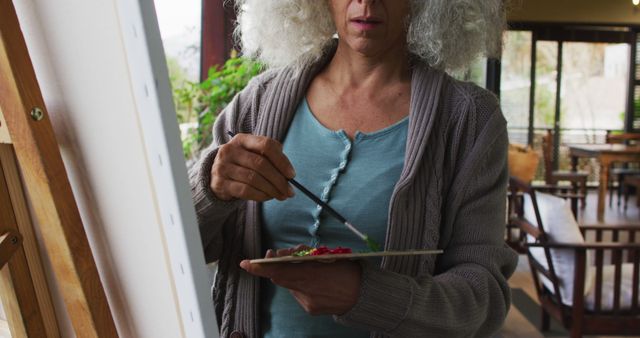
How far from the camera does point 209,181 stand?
0.89 metres

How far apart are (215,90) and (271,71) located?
1.58 metres

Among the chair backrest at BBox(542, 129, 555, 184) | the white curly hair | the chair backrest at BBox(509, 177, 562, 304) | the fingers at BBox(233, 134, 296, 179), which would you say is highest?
the white curly hair

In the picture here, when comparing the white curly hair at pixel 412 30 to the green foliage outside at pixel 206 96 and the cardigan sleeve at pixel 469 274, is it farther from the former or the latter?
the green foliage outside at pixel 206 96

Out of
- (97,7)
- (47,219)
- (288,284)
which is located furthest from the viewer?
(288,284)

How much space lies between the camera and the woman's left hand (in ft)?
2.36

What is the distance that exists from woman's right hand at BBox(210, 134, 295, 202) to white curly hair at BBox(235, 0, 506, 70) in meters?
0.42

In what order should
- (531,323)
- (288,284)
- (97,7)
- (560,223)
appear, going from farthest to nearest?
(531,323) < (560,223) < (288,284) < (97,7)

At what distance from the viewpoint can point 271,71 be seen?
4.01 ft

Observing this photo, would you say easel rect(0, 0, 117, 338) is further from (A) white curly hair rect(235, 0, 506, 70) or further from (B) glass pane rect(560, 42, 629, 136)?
(B) glass pane rect(560, 42, 629, 136)

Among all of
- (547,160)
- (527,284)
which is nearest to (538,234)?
(527,284)

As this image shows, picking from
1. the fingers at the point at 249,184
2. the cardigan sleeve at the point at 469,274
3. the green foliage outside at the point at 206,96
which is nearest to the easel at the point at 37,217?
the fingers at the point at 249,184

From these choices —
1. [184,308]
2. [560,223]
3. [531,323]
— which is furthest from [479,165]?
[531,323]

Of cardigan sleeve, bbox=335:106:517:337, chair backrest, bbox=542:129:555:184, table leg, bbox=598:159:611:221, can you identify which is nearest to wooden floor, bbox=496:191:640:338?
table leg, bbox=598:159:611:221

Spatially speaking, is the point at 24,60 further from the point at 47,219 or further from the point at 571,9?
the point at 571,9
